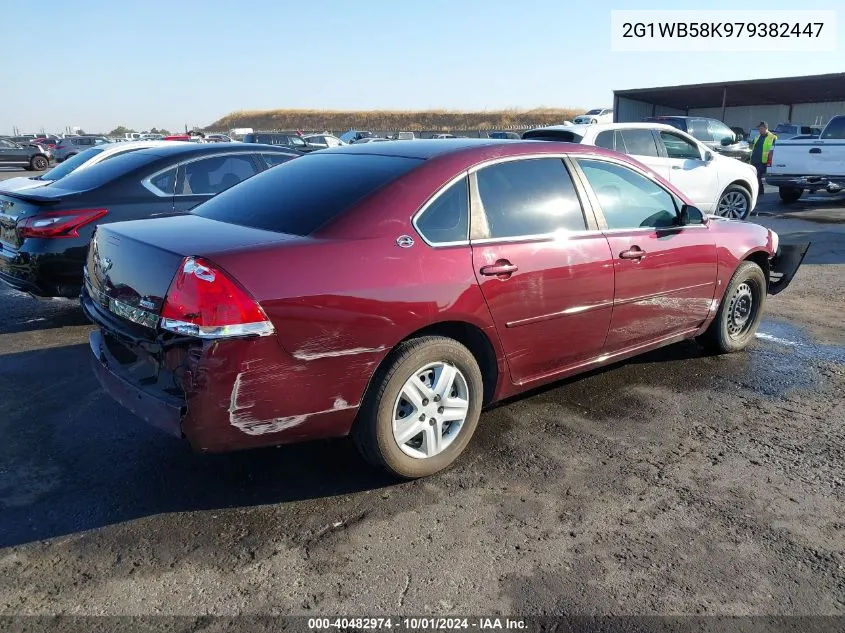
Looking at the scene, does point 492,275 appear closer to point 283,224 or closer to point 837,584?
point 283,224

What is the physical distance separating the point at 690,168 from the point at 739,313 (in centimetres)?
605

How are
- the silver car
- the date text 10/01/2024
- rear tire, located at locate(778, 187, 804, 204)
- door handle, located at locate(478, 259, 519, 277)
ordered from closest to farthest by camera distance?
the date text 10/01/2024 → door handle, located at locate(478, 259, 519, 277) → rear tire, located at locate(778, 187, 804, 204) → the silver car

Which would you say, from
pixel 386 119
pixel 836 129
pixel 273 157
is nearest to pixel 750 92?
pixel 836 129

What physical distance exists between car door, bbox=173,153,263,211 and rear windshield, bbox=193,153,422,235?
2.39 meters

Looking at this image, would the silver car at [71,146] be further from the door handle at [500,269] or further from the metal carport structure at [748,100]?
the door handle at [500,269]

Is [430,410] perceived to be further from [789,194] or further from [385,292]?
[789,194]

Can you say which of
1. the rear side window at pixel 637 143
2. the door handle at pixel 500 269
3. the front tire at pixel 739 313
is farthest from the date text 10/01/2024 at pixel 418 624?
the rear side window at pixel 637 143

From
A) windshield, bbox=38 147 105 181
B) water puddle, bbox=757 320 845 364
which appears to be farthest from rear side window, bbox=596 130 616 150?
windshield, bbox=38 147 105 181

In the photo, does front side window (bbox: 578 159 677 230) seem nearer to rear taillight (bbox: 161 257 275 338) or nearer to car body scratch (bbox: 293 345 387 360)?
car body scratch (bbox: 293 345 387 360)

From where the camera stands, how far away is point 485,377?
3662 mm

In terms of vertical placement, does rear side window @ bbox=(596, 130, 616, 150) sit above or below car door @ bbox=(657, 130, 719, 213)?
above

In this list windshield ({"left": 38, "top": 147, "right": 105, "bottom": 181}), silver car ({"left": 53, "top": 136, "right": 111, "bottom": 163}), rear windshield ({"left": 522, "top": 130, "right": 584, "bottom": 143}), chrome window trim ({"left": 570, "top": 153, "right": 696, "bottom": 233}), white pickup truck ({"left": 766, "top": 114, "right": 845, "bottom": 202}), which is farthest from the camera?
silver car ({"left": 53, "top": 136, "right": 111, "bottom": 163})

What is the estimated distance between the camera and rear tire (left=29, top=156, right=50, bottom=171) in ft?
98.1

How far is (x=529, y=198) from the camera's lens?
378cm
